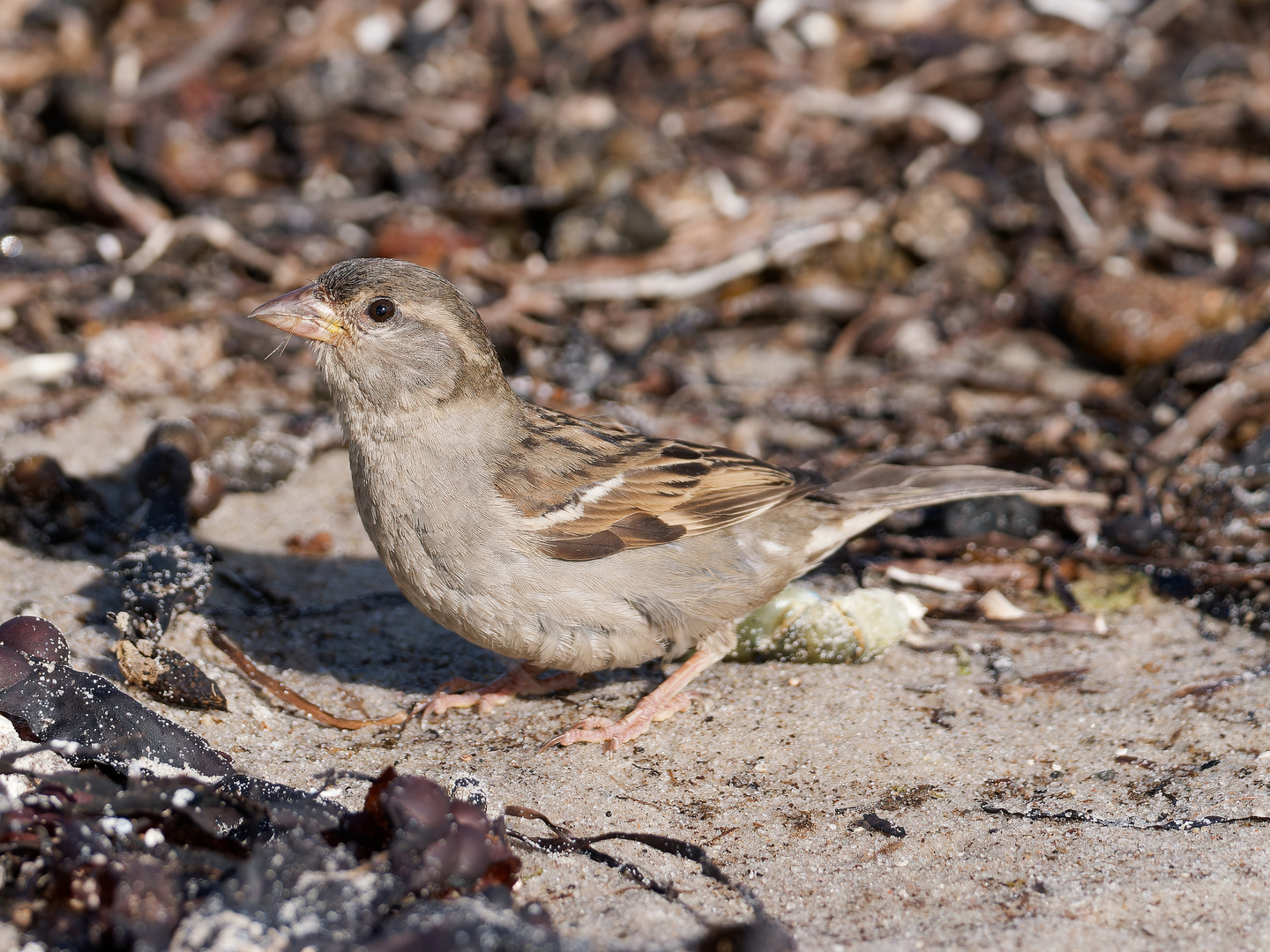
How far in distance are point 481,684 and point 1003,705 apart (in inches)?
76.6

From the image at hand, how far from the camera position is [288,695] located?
13.2 ft

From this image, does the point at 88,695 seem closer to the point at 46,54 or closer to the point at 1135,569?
the point at 1135,569

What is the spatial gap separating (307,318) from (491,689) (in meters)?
1.53

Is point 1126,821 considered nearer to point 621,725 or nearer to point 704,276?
point 621,725

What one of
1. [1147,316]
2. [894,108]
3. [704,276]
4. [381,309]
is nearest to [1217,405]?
[1147,316]

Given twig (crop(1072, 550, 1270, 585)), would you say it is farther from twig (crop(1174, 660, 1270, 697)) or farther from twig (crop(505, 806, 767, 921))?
twig (crop(505, 806, 767, 921))

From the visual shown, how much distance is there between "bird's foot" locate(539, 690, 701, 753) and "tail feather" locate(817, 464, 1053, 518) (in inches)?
42.1

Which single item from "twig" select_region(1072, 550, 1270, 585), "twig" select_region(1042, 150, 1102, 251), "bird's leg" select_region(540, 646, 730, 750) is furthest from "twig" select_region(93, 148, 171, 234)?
"twig" select_region(1042, 150, 1102, 251)

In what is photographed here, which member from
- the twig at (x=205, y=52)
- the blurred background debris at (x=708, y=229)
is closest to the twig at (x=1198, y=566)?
the blurred background debris at (x=708, y=229)

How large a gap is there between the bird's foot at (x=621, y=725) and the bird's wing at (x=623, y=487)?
0.58 metres

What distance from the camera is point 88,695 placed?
333cm

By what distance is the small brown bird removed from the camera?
12.8ft

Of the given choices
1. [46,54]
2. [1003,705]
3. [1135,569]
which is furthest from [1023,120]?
[46,54]

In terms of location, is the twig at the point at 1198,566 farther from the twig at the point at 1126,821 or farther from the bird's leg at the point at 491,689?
the bird's leg at the point at 491,689
